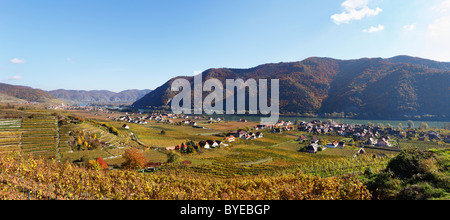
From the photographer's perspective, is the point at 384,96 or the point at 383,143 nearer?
the point at 383,143

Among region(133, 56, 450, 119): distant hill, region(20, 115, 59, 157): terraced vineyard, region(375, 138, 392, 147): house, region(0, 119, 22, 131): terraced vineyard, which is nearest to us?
region(20, 115, 59, 157): terraced vineyard

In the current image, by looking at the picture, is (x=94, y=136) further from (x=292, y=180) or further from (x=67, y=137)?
(x=292, y=180)
